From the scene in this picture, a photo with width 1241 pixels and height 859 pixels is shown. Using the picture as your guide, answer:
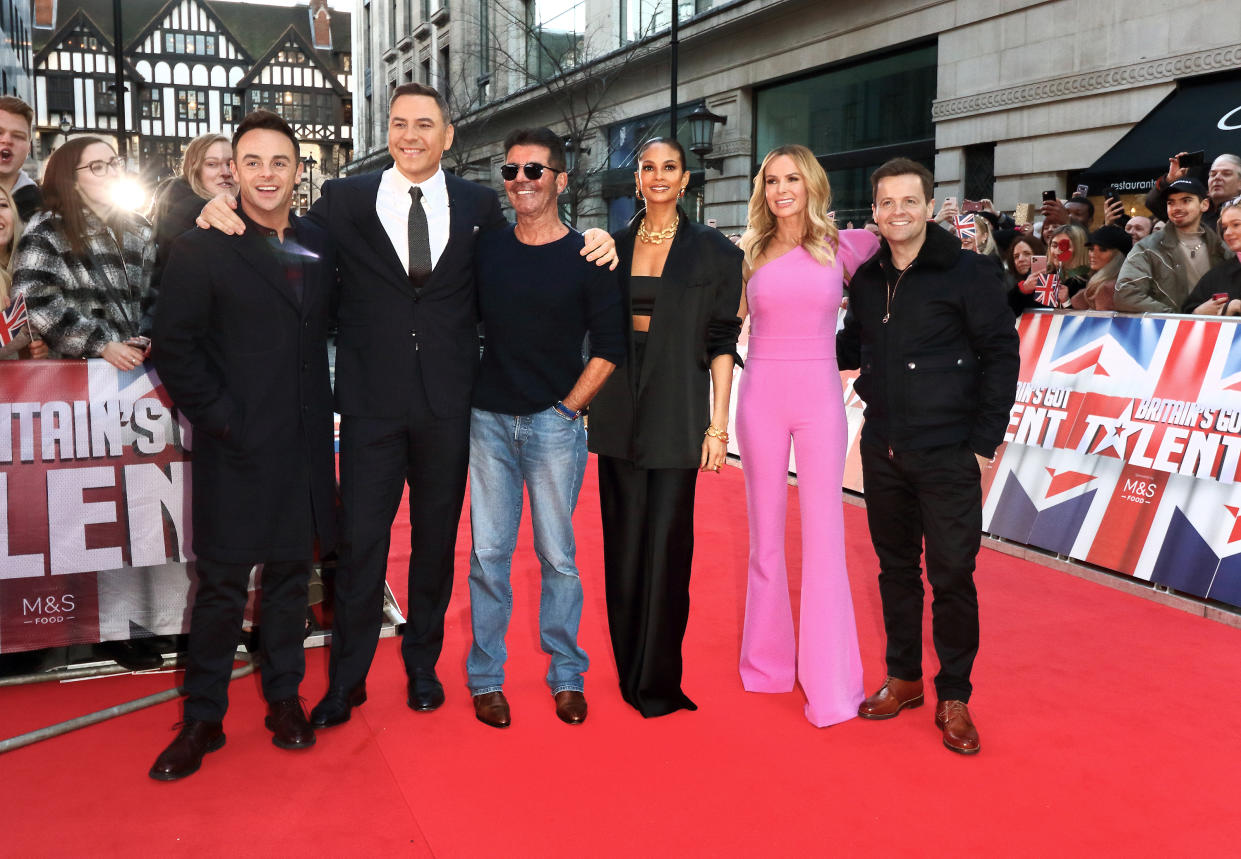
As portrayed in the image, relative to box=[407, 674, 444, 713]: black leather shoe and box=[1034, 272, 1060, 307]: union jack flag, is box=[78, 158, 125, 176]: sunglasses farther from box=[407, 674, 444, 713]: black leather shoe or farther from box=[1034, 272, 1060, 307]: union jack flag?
box=[1034, 272, 1060, 307]: union jack flag

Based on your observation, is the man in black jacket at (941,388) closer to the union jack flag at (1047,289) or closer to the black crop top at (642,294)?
the black crop top at (642,294)

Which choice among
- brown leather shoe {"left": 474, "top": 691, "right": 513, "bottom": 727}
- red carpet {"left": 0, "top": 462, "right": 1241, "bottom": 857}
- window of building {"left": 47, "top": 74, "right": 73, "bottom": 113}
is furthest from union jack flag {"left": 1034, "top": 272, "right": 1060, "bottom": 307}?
window of building {"left": 47, "top": 74, "right": 73, "bottom": 113}

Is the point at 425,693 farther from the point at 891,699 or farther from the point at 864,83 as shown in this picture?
the point at 864,83

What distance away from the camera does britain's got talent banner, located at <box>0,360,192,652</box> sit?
4574 mm

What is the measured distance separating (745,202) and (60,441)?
17.2 m

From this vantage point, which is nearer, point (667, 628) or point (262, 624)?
point (262, 624)

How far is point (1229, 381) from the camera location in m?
5.88

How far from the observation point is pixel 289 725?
12.9ft

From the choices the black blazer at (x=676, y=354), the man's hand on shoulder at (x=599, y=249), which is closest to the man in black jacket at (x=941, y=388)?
the black blazer at (x=676, y=354)

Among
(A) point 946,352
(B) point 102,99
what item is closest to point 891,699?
(A) point 946,352

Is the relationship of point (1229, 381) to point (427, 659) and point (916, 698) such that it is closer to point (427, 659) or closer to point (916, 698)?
point (916, 698)

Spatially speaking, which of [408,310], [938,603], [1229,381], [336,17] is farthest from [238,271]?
[336,17]

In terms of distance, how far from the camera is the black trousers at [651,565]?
4285 millimetres

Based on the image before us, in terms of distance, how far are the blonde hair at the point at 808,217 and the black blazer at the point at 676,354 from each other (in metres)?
0.19
